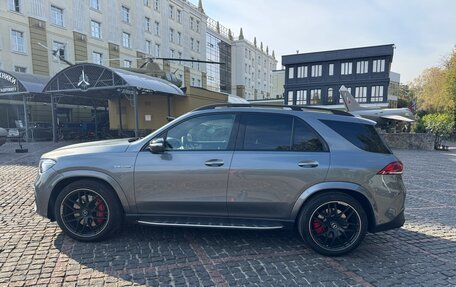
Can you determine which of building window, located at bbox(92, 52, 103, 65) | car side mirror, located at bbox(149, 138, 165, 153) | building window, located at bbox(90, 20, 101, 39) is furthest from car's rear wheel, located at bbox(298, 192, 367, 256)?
building window, located at bbox(90, 20, 101, 39)

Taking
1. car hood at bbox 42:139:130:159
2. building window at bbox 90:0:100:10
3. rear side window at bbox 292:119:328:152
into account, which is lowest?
car hood at bbox 42:139:130:159

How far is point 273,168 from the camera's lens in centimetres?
357

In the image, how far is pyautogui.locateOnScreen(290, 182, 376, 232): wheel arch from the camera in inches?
140

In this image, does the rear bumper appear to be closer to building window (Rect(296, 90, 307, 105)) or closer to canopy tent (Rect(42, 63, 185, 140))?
canopy tent (Rect(42, 63, 185, 140))

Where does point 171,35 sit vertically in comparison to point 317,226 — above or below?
above

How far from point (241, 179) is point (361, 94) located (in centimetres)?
4508

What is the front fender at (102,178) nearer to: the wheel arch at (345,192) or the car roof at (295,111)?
the car roof at (295,111)

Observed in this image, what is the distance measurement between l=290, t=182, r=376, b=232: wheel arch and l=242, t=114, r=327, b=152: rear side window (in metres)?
0.47

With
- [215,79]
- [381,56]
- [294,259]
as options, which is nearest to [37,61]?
[294,259]

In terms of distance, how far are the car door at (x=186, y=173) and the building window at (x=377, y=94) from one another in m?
44.4

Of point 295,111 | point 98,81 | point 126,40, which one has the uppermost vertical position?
point 126,40

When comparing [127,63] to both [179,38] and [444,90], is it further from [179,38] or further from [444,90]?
[444,90]

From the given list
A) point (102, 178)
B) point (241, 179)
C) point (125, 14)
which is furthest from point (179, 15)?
point (241, 179)

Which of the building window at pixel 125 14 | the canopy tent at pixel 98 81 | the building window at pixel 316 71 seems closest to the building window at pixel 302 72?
the building window at pixel 316 71
